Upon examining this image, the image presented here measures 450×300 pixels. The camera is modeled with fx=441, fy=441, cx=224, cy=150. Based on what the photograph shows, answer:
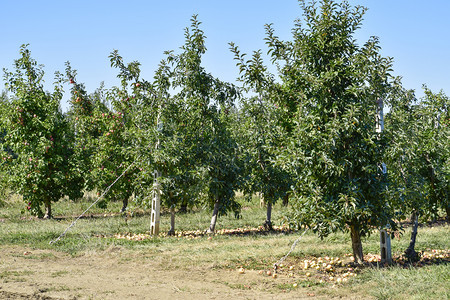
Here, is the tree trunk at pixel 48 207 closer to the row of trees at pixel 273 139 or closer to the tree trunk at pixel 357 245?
the row of trees at pixel 273 139

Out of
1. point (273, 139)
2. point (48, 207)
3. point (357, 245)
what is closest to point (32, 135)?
point (48, 207)

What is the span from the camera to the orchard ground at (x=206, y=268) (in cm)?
770

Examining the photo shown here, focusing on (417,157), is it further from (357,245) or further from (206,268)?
(206,268)

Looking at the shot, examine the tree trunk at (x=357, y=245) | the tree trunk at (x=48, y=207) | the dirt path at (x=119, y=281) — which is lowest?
the dirt path at (x=119, y=281)

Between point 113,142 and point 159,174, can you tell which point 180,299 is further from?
point 113,142

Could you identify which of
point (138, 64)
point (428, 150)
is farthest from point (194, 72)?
point (428, 150)

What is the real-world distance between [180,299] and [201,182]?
6.30 metres

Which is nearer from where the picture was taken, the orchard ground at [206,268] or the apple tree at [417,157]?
the orchard ground at [206,268]

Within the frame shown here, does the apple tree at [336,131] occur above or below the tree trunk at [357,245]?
above

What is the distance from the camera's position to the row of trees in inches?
342

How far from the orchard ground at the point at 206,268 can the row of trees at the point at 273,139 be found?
105 centimetres

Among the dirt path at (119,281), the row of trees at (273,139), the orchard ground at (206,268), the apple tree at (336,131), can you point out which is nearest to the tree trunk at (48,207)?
the row of trees at (273,139)

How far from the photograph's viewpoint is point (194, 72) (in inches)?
557

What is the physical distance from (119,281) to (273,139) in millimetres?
6122
